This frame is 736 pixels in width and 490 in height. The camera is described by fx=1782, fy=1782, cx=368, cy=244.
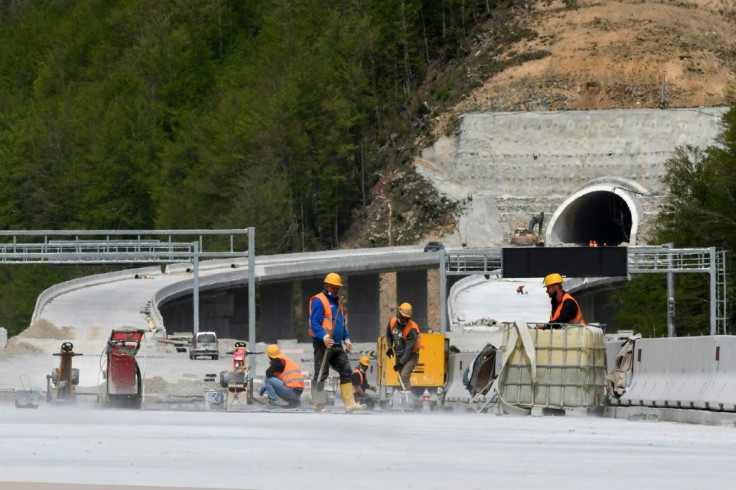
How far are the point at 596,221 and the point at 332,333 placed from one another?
8179cm

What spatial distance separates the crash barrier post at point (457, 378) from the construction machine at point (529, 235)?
201 ft

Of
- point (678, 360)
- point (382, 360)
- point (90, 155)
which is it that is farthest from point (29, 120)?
point (678, 360)

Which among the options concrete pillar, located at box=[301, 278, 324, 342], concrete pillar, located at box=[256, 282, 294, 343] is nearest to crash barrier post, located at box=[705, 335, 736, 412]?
concrete pillar, located at box=[301, 278, 324, 342]

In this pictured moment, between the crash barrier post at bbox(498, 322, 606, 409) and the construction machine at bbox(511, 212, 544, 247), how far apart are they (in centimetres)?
6774

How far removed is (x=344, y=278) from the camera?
90000 millimetres

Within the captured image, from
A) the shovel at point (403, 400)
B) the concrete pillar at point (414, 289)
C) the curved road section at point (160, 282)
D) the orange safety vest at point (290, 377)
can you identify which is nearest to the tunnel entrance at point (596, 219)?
the concrete pillar at point (414, 289)

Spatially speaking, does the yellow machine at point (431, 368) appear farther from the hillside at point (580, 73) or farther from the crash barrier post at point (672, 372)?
the hillside at point (580, 73)

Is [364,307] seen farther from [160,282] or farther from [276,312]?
[160,282]

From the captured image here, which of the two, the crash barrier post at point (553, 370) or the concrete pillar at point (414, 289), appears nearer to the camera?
the crash barrier post at point (553, 370)

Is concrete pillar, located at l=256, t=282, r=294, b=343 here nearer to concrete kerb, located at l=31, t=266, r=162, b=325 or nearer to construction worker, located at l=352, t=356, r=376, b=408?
concrete kerb, located at l=31, t=266, r=162, b=325

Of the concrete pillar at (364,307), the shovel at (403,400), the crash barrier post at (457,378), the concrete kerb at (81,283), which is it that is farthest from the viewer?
the concrete pillar at (364,307)

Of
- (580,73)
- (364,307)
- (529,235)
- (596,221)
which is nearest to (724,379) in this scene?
(364,307)

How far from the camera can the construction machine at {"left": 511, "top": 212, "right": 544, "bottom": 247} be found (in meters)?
89.4

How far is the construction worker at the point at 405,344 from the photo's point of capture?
24.7 meters
